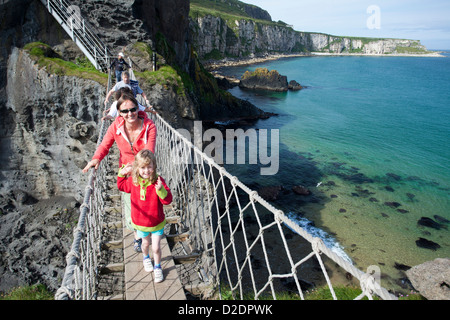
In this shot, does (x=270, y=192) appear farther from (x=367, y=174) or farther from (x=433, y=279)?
(x=433, y=279)

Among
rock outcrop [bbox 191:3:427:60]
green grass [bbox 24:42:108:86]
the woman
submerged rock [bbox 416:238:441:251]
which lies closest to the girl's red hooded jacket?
the woman

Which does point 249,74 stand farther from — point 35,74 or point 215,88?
point 35,74

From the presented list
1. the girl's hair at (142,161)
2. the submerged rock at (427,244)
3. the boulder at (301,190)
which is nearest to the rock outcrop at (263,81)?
the boulder at (301,190)

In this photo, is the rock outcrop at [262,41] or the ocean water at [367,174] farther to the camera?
the rock outcrop at [262,41]

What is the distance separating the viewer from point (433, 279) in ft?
30.0

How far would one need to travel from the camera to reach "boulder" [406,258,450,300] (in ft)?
28.3

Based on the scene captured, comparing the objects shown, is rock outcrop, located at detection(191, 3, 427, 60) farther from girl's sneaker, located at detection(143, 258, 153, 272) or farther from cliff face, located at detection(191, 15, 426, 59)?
girl's sneaker, located at detection(143, 258, 153, 272)

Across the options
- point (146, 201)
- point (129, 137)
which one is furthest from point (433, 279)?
point (129, 137)

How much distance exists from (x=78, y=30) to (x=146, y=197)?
578 inches

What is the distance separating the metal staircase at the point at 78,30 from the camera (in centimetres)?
1374

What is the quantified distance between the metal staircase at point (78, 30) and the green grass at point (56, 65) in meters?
0.61

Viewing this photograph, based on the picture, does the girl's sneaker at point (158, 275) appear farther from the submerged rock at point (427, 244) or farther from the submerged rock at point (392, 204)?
the submerged rock at point (392, 204)

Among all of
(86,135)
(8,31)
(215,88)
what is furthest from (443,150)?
(8,31)
